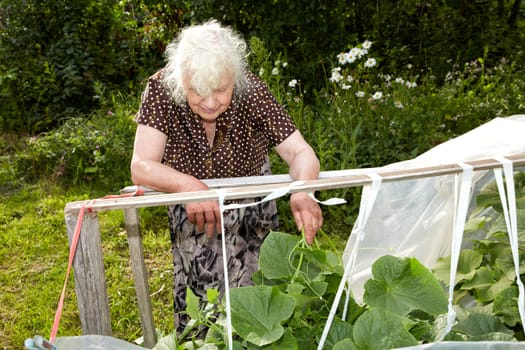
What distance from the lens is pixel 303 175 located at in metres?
1.72

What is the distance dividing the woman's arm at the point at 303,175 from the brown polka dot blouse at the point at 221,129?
0.12 feet

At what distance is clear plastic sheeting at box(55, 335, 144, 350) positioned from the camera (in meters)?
1.05

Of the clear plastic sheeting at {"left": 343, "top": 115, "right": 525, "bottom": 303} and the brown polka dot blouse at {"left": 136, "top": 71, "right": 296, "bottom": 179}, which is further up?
the brown polka dot blouse at {"left": 136, "top": 71, "right": 296, "bottom": 179}

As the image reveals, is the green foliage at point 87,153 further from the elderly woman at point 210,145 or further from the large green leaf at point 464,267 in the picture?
the large green leaf at point 464,267

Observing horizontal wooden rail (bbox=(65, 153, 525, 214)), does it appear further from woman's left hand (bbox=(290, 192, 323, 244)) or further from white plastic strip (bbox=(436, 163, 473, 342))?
woman's left hand (bbox=(290, 192, 323, 244))

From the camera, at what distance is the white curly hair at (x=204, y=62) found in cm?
166

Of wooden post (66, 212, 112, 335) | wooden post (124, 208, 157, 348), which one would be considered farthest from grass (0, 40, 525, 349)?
wooden post (66, 212, 112, 335)

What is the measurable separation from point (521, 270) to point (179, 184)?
0.85 m

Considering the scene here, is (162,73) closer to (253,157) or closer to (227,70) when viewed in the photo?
(227,70)

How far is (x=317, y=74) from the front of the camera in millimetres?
4461

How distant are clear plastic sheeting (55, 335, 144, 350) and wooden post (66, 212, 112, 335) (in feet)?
0.54

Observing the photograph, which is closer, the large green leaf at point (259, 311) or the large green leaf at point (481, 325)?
the large green leaf at point (259, 311)

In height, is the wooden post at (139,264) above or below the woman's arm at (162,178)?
below

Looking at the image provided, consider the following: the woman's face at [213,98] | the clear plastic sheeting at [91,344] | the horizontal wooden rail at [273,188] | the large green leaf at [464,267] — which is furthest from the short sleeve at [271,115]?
the clear plastic sheeting at [91,344]
